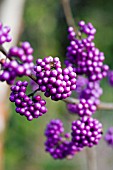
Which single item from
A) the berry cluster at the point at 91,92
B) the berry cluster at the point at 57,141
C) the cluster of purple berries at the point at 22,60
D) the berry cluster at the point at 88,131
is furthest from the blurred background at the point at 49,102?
the cluster of purple berries at the point at 22,60

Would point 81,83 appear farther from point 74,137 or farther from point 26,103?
point 26,103

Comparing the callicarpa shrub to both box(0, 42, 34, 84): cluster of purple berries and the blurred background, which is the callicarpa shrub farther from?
the blurred background

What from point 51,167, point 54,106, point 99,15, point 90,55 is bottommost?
point 90,55

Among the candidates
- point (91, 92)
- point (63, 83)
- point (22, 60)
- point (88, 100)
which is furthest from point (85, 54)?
point (22, 60)

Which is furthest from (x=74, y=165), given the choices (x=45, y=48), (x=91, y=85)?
(x=91, y=85)

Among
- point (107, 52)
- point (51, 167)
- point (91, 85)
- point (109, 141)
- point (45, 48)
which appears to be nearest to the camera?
point (91, 85)

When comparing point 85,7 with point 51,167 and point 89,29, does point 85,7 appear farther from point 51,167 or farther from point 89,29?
point 89,29

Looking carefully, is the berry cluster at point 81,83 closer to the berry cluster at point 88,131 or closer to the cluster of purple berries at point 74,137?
Answer: the cluster of purple berries at point 74,137
